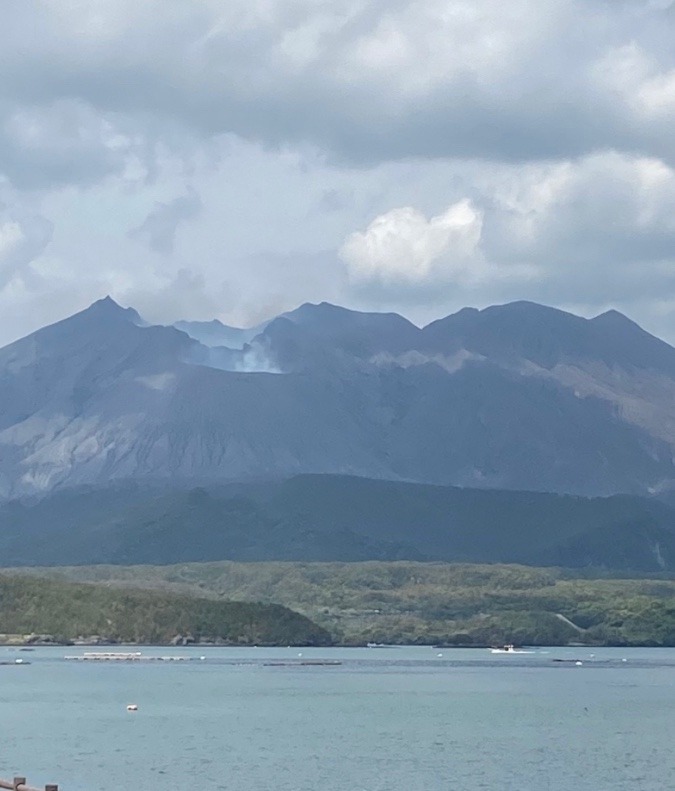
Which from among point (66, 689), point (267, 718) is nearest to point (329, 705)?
point (267, 718)

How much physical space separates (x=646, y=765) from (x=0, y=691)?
75.4 m

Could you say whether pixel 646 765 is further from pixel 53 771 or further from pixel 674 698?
pixel 674 698

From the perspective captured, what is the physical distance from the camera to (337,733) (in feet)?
371

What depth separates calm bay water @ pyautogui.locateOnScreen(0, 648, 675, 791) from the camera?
87.8 meters

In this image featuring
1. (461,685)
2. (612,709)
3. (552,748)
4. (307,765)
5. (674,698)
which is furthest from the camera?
(461,685)

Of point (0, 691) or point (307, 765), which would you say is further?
point (0, 691)

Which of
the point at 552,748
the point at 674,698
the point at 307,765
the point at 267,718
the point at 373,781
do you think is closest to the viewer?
the point at 373,781

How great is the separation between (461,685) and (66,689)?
35.9 meters

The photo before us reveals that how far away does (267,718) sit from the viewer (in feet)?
413

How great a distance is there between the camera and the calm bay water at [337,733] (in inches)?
3455

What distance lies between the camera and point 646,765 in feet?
315

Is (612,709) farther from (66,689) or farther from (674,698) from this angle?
(66,689)

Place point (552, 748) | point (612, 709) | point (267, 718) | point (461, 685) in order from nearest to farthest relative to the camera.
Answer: point (552, 748) → point (267, 718) → point (612, 709) → point (461, 685)

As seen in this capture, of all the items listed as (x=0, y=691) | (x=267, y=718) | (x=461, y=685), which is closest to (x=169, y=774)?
(x=267, y=718)
